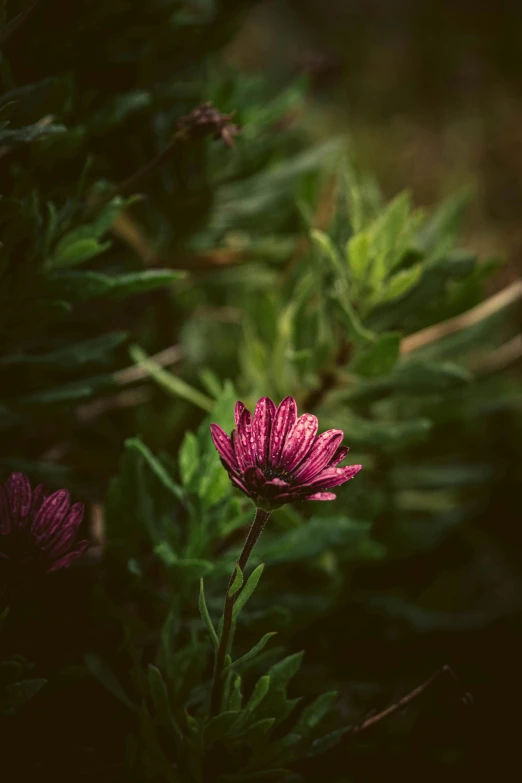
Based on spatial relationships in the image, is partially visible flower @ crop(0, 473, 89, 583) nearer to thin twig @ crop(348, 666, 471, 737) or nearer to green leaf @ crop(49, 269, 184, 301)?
green leaf @ crop(49, 269, 184, 301)

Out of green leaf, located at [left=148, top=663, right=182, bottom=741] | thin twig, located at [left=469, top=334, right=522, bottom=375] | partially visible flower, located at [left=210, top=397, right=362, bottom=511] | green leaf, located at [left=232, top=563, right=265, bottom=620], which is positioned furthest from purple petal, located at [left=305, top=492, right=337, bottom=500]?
thin twig, located at [left=469, top=334, right=522, bottom=375]

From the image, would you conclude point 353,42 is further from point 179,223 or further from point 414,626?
point 414,626

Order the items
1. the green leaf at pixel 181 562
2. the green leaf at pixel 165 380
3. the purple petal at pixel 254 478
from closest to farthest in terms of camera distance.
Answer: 1. the purple petal at pixel 254 478
2. the green leaf at pixel 181 562
3. the green leaf at pixel 165 380

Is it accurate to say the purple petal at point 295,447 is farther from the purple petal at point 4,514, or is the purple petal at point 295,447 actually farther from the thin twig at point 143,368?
the thin twig at point 143,368

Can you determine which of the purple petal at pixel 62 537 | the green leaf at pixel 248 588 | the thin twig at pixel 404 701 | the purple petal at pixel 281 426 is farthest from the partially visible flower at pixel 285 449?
the thin twig at pixel 404 701

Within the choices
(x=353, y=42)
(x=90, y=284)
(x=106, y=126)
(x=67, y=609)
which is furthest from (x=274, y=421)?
(x=353, y=42)

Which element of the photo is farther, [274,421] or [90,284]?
[90,284]

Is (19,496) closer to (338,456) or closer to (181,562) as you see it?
(181,562)

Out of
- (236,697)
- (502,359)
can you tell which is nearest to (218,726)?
(236,697)
